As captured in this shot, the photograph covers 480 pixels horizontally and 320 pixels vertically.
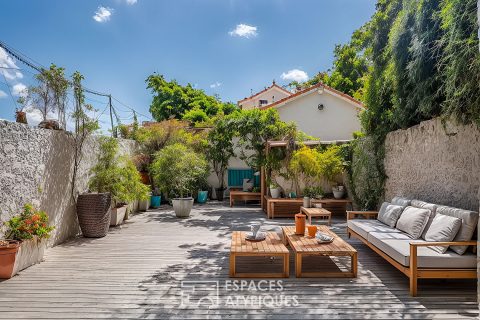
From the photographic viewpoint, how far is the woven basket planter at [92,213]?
6.32 meters

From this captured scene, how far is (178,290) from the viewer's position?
371 centimetres

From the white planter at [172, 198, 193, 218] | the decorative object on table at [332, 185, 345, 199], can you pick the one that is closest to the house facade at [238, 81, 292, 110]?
the decorative object on table at [332, 185, 345, 199]

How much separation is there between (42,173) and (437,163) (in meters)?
7.13

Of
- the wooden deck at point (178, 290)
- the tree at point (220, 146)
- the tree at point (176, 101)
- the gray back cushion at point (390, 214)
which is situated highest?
the tree at point (176, 101)

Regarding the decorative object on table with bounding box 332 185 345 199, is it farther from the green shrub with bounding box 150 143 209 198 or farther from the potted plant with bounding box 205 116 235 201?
the potted plant with bounding box 205 116 235 201

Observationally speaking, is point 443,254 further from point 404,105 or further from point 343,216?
point 343,216

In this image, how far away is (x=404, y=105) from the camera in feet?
20.6

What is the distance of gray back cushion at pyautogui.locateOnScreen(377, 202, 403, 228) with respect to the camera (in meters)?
5.38

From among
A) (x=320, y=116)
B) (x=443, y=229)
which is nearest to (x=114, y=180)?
(x=443, y=229)

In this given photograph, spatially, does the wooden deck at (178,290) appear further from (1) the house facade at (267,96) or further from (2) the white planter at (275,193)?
(1) the house facade at (267,96)

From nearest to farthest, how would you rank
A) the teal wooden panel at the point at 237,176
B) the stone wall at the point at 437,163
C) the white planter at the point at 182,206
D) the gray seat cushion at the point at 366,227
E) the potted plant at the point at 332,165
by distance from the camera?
the stone wall at the point at 437,163 → the gray seat cushion at the point at 366,227 → the white planter at the point at 182,206 → the potted plant at the point at 332,165 → the teal wooden panel at the point at 237,176

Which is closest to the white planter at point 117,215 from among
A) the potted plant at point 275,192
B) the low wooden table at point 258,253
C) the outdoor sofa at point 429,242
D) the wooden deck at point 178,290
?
the wooden deck at point 178,290

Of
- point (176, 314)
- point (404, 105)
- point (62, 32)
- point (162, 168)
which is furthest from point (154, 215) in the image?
point (404, 105)

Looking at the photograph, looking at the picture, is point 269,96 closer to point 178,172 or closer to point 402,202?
point 178,172
